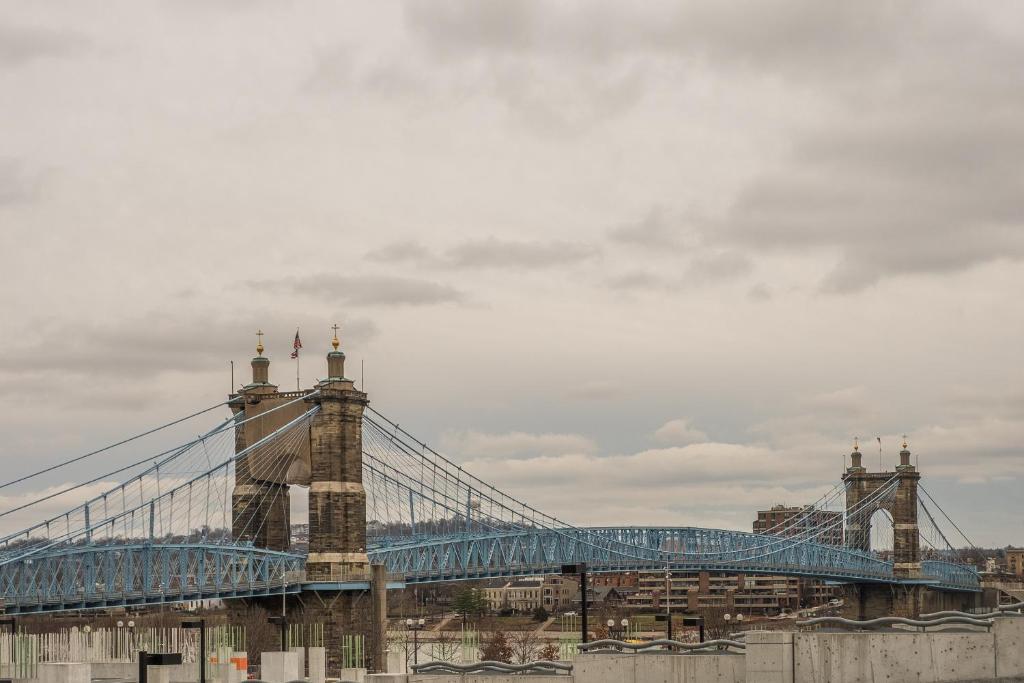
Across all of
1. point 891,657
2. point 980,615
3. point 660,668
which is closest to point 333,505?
point 660,668

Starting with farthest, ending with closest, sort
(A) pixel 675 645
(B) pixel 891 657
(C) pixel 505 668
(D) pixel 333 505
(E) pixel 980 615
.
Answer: (D) pixel 333 505 → (C) pixel 505 668 → (A) pixel 675 645 → (E) pixel 980 615 → (B) pixel 891 657

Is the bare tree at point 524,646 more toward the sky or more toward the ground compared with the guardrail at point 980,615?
more toward the ground

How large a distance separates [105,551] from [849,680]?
7061 cm

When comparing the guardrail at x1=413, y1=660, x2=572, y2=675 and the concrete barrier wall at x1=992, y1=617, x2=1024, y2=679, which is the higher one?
the concrete barrier wall at x1=992, y1=617, x2=1024, y2=679

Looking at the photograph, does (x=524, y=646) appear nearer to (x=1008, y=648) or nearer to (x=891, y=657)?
(x=1008, y=648)

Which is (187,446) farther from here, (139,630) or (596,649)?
(596,649)

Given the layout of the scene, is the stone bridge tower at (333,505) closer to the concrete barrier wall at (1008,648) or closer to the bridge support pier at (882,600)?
the concrete barrier wall at (1008,648)

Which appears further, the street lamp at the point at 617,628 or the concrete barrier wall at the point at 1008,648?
the street lamp at the point at 617,628

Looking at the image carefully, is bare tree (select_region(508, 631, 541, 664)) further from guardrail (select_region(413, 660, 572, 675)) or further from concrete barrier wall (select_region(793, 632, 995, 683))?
concrete barrier wall (select_region(793, 632, 995, 683))

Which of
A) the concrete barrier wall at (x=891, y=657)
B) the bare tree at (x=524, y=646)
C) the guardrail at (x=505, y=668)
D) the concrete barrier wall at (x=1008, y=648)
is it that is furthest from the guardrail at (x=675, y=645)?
the bare tree at (x=524, y=646)

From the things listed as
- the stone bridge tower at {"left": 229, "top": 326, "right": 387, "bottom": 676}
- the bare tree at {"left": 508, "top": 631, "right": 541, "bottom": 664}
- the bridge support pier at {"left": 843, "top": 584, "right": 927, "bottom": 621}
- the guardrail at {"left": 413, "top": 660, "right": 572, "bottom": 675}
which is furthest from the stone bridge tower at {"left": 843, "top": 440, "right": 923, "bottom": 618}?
the guardrail at {"left": 413, "top": 660, "right": 572, "bottom": 675}

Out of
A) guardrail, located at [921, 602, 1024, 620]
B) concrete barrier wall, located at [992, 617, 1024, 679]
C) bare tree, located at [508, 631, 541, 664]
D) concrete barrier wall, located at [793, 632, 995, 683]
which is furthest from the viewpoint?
bare tree, located at [508, 631, 541, 664]

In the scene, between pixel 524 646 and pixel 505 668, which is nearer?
pixel 505 668

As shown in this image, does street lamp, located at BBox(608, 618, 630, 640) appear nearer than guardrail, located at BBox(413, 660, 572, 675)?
No
